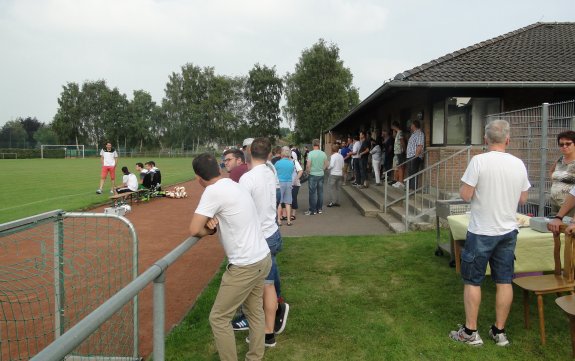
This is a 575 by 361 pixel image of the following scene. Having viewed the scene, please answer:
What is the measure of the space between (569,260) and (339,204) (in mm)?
9069

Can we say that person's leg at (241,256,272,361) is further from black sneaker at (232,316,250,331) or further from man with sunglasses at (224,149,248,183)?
man with sunglasses at (224,149,248,183)

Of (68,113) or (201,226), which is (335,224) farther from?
(68,113)

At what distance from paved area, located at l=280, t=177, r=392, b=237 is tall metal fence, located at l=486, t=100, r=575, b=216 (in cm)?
270

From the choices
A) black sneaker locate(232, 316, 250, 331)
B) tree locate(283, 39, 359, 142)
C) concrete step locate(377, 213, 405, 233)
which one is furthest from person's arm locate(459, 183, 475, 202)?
tree locate(283, 39, 359, 142)

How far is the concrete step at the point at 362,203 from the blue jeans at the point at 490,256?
692 cm

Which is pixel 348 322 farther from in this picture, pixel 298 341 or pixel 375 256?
pixel 375 256

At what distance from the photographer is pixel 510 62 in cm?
1108

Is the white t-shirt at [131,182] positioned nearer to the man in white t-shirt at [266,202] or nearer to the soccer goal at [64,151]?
the man in white t-shirt at [266,202]

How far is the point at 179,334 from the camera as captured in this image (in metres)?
4.14

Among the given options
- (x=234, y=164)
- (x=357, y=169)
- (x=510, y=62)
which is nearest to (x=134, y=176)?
(x=357, y=169)

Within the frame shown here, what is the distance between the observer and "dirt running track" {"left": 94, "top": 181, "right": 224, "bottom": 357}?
4.83 m

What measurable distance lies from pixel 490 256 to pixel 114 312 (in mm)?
3064

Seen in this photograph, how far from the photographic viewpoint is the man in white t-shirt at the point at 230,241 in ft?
9.66

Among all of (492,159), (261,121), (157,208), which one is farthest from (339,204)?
(261,121)
